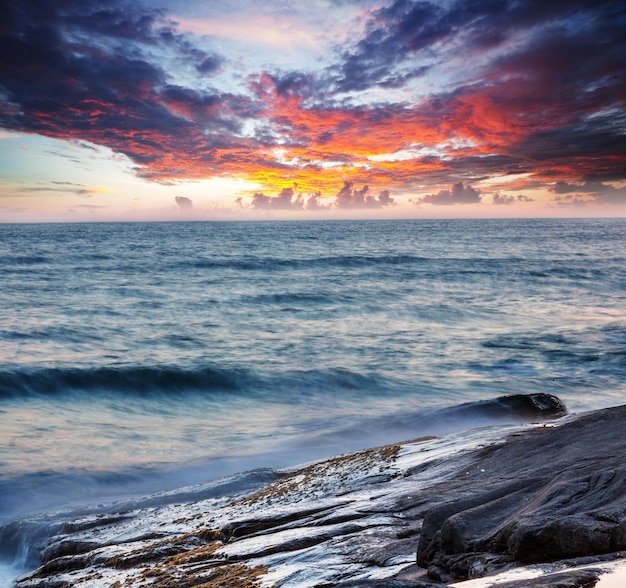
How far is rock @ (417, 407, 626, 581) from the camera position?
403 centimetres

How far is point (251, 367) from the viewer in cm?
2138

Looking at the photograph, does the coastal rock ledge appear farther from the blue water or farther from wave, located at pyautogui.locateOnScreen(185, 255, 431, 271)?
wave, located at pyautogui.locateOnScreen(185, 255, 431, 271)

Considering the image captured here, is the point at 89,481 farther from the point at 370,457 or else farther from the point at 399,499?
the point at 399,499

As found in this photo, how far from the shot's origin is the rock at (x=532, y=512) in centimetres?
403

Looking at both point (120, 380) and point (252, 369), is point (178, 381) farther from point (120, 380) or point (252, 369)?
point (252, 369)

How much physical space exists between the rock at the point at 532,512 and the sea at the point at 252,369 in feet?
25.0

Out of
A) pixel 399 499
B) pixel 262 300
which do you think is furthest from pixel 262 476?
pixel 262 300

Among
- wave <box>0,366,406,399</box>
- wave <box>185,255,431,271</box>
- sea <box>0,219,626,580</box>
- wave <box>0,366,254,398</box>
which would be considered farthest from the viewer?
wave <box>185,255,431,271</box>

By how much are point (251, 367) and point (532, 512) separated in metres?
17.4

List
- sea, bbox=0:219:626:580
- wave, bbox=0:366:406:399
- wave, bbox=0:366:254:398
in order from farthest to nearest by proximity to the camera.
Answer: wave, bbox=0:366:406:399 < wave, bbox=0:366:254:398 < sea, bbox=0:219:626:580

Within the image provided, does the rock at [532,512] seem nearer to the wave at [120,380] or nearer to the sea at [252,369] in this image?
the sea at [252,369]

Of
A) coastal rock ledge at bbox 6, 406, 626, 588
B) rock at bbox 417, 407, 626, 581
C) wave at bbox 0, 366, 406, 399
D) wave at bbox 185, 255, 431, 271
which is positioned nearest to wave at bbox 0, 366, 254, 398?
wave at bbox 0, 366, 406, 399

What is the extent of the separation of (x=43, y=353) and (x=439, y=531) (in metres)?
21.6

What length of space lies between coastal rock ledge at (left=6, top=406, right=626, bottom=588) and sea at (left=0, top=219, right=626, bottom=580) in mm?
3413
